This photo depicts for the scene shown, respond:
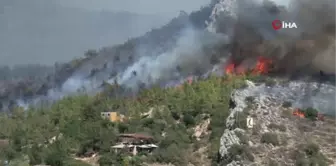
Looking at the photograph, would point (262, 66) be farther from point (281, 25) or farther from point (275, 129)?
point (275, 129)

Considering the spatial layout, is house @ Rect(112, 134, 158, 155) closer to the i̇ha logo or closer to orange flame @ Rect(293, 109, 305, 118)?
orange flame @ Rect(293, 109, 305, 118)

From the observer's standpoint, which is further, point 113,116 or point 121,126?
point 113,116

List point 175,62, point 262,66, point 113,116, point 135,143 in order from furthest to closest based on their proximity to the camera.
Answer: point 175,62 < point 262,66 < point 113,116 < point 135,143

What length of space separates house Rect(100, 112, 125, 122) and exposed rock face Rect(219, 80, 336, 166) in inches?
781

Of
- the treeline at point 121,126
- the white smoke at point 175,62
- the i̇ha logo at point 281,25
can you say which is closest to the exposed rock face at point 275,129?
the treeline at point 121,126

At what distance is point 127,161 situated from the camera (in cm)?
5234

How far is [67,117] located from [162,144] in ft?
88.8

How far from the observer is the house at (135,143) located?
187 feet

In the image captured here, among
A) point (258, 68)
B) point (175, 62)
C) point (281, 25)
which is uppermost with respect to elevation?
point (281, 25)

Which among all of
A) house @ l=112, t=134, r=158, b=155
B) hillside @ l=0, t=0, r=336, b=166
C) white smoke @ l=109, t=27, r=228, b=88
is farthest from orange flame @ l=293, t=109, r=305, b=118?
white smoke @ l=109, t=27, r=228, b=88

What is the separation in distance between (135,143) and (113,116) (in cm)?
1718

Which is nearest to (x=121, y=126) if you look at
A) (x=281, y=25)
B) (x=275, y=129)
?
(x=275, y=129)

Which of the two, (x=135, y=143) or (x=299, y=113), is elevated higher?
(x=299, y=113)

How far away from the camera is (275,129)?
49344mm
